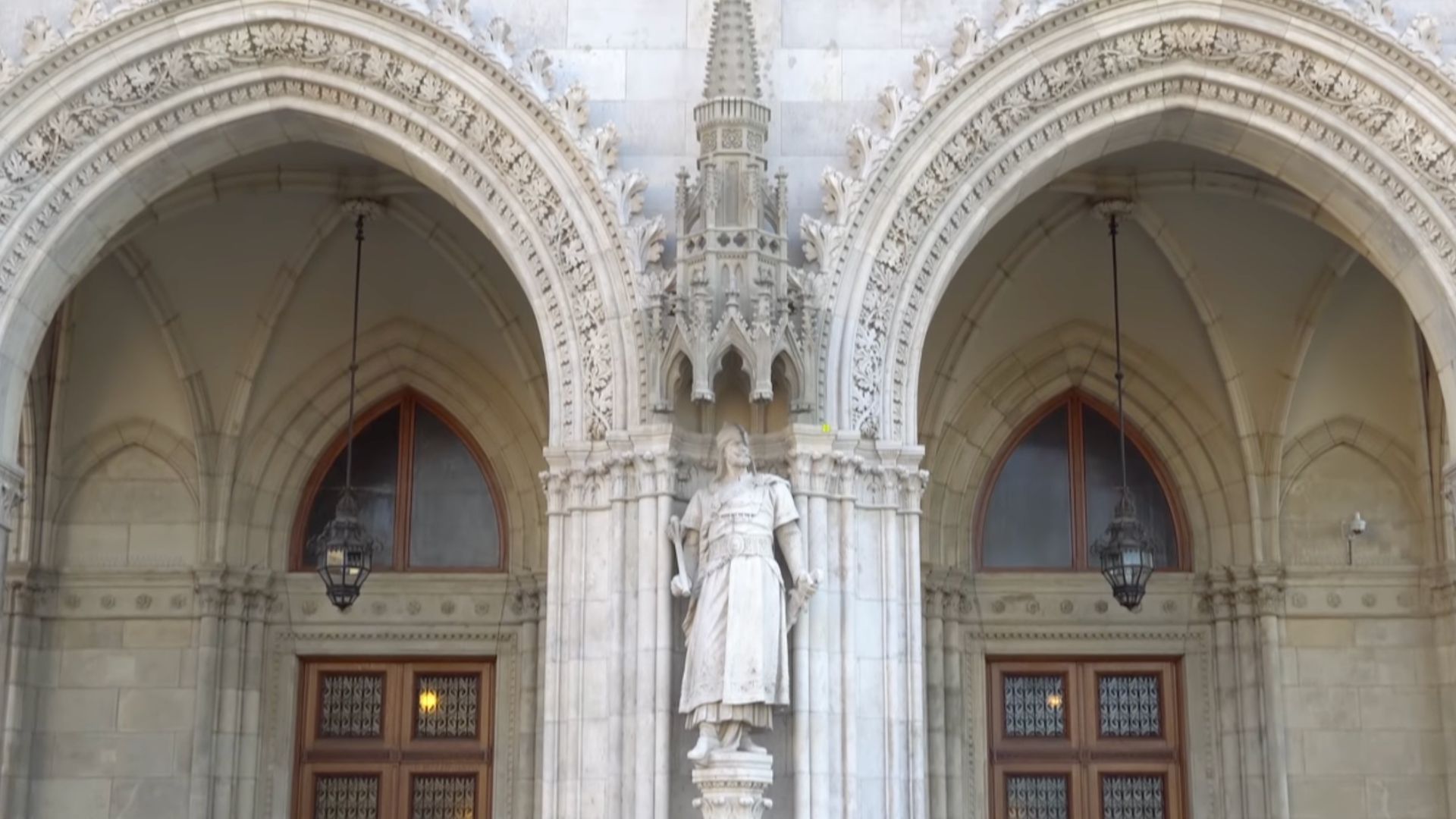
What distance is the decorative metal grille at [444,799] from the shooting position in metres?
16.2

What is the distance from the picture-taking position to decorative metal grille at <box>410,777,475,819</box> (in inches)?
638

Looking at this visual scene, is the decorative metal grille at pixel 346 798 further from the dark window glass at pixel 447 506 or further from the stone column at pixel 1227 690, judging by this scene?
the stone column at pixel 1227 690

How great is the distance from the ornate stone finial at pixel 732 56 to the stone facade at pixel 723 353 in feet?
0.16

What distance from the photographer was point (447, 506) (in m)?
16.9

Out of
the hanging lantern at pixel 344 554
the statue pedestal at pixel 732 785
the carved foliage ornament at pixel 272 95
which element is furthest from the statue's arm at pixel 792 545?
the hanging lantern at pixel 344 554

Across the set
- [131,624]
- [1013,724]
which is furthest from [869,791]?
[131,624]

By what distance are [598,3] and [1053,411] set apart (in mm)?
5565

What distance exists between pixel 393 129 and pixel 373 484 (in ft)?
14.2

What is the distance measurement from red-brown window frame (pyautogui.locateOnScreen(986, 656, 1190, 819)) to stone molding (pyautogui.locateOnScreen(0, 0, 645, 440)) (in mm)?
5126

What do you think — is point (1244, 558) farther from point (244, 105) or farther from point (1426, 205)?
point (244, 105)

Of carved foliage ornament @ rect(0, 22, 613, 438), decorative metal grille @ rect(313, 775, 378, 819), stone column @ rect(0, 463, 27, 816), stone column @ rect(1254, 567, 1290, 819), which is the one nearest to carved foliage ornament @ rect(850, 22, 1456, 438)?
carved foliage ornament @ rect(0, 22, 613, 438)

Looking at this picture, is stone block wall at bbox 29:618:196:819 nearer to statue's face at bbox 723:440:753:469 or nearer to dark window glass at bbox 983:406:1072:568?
statue's face at bbox 723:440:753:469

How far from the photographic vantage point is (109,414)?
16.6m

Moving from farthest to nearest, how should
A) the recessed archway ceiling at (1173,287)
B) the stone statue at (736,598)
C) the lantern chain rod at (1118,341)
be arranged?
the lantern chain rod at (1118,341) < the recessed archway ceiling at (1173,287) < the stone statue at (736,598)
